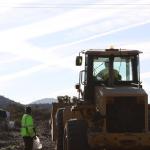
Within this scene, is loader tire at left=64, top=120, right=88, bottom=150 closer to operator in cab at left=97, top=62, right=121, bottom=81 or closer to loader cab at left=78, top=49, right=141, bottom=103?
loader cab at left=78, top=49, right=141, bottom=103

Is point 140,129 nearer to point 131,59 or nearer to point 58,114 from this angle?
point 131,59

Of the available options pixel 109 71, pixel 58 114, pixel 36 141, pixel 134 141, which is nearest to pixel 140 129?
pixel 134 141

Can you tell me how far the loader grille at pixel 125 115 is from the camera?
Result: 1758 cm

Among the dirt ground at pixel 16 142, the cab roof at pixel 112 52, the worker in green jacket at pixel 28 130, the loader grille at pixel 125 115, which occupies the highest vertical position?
the cab roof at pixel 112 52

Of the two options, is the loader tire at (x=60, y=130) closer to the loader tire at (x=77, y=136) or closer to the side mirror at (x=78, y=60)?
the side mirror at (x=78, y=60)

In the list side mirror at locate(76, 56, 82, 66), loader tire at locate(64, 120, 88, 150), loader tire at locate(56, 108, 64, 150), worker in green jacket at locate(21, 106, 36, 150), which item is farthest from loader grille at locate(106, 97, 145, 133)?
worker in green jacket at locate(21, 106, 36, 150)

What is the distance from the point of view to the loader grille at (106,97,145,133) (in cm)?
1758

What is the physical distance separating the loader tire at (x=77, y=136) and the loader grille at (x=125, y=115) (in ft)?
2.79

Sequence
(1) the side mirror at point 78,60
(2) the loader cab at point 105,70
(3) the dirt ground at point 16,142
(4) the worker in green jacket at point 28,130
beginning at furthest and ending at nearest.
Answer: (3) the dirt ground at point 16,142, (4) the worker in green jacket at point 28,130, (2) the loader cab at point 105,70, (1) the side mirror at point 78,60

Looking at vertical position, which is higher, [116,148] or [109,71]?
[109,71]

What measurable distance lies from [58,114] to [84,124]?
3625 millimetres

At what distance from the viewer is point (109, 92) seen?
17.6 m

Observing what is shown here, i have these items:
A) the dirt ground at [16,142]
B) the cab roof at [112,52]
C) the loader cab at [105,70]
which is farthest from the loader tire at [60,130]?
the dirt ground at [16,142]

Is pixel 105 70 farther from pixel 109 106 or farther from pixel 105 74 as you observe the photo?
pixel 109 106
